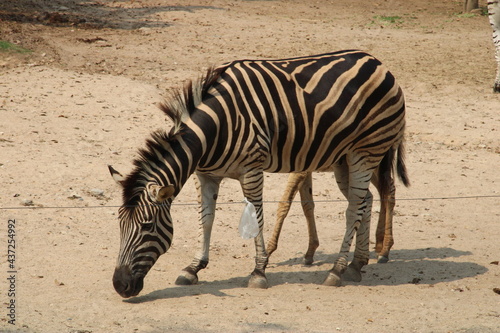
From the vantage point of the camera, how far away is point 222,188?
916 cm

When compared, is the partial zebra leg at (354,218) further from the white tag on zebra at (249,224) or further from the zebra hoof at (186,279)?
the zebra hoof at (186,279)

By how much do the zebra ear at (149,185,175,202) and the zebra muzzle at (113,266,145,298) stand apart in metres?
0.64

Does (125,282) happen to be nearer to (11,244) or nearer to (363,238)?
(11,244)

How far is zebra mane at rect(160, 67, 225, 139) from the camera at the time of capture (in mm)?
6074

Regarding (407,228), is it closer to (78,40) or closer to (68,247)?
(68,247)

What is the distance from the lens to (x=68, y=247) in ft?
23.0

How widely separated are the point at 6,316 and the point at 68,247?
1688 mm

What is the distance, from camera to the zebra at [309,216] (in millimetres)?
7320

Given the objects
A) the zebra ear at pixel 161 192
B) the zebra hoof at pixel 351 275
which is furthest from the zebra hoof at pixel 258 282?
the zebra ear at pixel 161 192

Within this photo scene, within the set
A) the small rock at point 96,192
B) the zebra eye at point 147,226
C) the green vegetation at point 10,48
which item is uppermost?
the green vegetation at point 10,48

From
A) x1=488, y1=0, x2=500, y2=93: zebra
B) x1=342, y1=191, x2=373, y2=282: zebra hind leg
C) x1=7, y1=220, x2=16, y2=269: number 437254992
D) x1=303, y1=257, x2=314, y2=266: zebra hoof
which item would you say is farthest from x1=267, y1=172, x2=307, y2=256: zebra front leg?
x1=488, y1=0, x2=500, y2=93: zebra

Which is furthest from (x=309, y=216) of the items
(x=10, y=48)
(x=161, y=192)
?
(x=10, y=48)

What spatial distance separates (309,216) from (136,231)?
7.45ft

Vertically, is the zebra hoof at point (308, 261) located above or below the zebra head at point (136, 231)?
below
